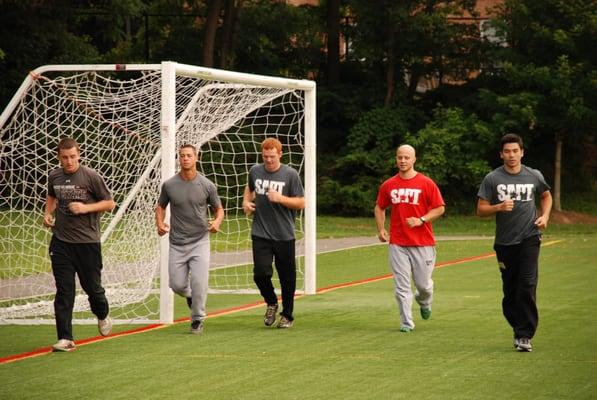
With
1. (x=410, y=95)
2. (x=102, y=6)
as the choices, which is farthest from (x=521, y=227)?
(x=410, y=95)

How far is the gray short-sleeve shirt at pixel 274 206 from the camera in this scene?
13219 mm

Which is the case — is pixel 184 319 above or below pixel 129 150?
below

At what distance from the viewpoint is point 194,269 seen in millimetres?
12609

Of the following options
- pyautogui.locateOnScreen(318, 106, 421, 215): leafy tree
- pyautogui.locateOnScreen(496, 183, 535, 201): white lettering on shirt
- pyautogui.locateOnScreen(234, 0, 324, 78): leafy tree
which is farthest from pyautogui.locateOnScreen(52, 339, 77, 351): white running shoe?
pyautogui.locateOnScreen(234, 0, 324, 78): leafy tree

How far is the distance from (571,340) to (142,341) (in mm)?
4134

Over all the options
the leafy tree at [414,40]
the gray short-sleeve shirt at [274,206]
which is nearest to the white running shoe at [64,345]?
the gray short-sleeve shirt at [274,206]

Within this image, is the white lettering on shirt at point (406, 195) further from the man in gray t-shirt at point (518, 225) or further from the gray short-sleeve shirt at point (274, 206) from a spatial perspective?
the man in gray t-shirt at point (518, 225)

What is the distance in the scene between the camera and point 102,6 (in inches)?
1523

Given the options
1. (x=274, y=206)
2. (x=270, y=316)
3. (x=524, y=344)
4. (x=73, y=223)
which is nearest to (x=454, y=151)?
(x=274, y=206)

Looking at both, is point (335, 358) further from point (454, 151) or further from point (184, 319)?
point (454, 151)

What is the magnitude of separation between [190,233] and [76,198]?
4.81ft

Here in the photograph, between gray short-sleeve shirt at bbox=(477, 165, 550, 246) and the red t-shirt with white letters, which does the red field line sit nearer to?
the red t-shirt with white letters

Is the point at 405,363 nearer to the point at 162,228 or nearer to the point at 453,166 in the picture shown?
the point at 162,228

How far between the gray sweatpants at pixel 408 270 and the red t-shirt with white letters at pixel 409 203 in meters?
0.09
